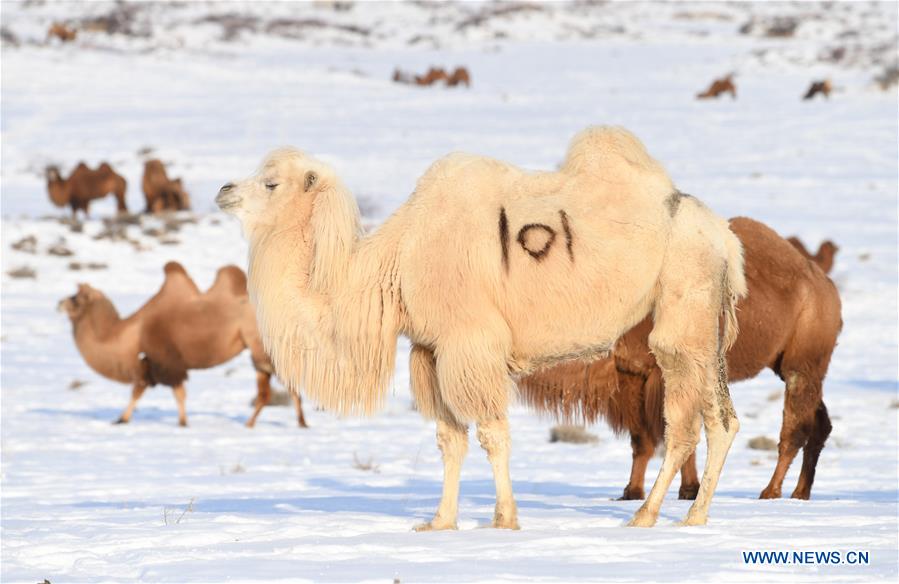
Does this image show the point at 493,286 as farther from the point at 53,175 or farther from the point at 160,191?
the point at 53,175

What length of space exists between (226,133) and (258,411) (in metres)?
20.4

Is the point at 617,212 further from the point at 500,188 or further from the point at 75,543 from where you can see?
the point at 75,543

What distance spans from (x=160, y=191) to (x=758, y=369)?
17593mm

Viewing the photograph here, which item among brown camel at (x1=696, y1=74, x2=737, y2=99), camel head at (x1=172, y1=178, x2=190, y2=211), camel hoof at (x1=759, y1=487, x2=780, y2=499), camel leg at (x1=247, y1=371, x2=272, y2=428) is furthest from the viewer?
brown camel at (x1=696, y1=74, x2=737, y2=99)

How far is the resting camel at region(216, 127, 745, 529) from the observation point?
20.7 ft

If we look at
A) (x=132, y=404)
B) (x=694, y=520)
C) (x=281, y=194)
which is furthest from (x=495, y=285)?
(x=132, y=404)

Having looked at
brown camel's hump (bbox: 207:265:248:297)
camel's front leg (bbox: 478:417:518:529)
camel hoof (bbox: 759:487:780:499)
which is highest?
camel's front leg (bbox: 478:417:518:529)

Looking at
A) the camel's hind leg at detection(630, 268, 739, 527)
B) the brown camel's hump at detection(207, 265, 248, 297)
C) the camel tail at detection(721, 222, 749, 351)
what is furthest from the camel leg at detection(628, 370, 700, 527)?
the brown camel's hump at detection(207, 265, 248, 297)

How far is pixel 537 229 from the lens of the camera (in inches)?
251

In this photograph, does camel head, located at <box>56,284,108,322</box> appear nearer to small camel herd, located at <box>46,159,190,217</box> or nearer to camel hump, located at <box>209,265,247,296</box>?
camel hump, located at <box>209,265,247,296</box>

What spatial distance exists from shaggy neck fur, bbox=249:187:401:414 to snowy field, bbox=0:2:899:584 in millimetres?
694

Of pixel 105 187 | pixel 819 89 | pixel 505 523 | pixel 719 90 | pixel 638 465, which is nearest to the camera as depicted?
pixel 505 523

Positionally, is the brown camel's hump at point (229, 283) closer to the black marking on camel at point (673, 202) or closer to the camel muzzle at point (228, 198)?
the camel muzzle at point (228, 198)

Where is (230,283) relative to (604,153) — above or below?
below
